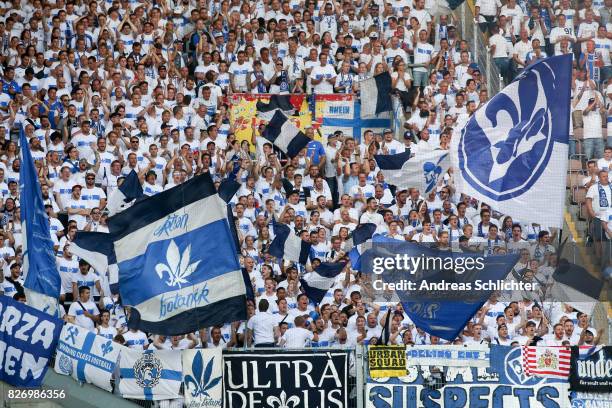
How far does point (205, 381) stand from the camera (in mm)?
19953

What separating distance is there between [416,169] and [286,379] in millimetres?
Result: 5731

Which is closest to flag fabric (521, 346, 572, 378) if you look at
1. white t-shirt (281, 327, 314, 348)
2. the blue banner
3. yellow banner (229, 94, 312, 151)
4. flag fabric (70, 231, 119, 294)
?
white t-shirt (281, 327, 314, 348)

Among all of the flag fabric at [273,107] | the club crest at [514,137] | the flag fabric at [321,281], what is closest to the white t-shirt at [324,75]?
Answer: the flag fabric at [273,107]

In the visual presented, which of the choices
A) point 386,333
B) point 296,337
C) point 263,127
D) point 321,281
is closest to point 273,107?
point 263,127

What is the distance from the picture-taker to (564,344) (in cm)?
2045

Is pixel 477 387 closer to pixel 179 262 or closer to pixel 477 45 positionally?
pixel 179 262

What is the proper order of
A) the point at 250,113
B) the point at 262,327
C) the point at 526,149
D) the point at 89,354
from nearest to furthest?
1. the point at 526,149
2. the point at 89,354
3. the point at 262,327
4. the point at 250,113

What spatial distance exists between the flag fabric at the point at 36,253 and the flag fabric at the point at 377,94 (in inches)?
311

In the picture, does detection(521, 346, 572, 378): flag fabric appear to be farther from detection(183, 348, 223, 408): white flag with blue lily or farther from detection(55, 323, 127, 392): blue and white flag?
detection(55, 323, 127, 392): blue and white flag

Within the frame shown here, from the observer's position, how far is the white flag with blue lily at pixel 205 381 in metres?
20.0

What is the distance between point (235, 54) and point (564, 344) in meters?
9.59

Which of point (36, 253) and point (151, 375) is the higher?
point (36, 253)

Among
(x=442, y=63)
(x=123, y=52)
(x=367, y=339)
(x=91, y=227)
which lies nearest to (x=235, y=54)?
(x=123, y=52)

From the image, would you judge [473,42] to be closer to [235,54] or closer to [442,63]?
[442,63]
